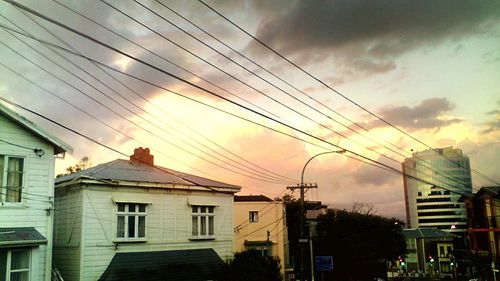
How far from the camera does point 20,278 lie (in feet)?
62.9

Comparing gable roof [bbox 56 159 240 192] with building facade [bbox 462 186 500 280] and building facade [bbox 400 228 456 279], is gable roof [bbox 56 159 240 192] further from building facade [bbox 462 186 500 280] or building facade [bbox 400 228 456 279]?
building facade [bbox 400 228 456 279]

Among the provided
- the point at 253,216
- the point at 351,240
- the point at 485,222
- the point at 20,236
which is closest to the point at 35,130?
the point at 20,236

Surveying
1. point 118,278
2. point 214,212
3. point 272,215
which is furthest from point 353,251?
point 118,278

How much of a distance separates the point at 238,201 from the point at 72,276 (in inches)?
1086

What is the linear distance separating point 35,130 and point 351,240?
41.6m

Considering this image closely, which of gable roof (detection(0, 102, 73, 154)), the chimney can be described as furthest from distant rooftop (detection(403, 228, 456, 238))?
gable roof (detection(0, 102, 73, 154))

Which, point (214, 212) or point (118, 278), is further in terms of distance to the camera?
point (214, 212)

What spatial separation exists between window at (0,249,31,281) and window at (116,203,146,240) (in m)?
4.73

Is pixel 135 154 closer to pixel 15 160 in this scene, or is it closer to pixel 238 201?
pixel 15 160

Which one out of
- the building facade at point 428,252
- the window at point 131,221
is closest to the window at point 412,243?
the building facade at point 428,252

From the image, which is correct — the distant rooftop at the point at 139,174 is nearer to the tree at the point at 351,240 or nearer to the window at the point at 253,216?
the window at the point at 253,216

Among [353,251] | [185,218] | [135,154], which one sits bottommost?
[353,251]

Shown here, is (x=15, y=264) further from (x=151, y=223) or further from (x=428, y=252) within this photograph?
(x=428, y=252)

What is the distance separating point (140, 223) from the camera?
24500 millimetres
